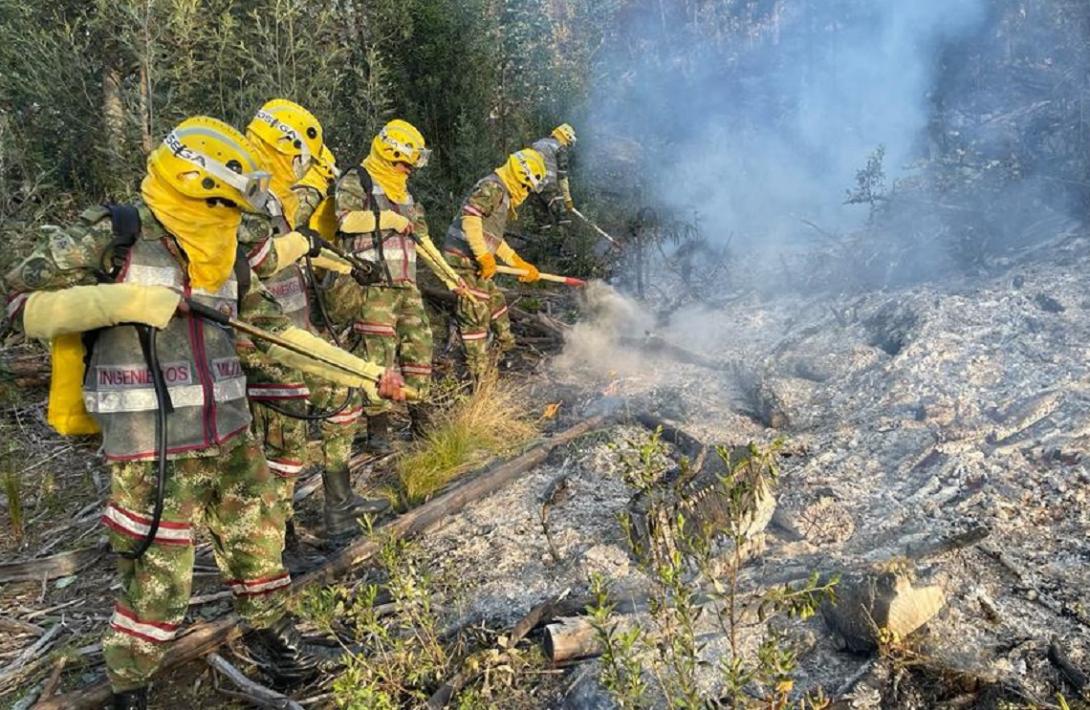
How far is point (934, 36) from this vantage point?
29.5 ft

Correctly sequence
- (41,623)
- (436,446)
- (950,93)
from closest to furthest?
1. (41,623)
2. (436,446)
3. (950,93)

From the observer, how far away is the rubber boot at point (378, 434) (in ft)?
17.6

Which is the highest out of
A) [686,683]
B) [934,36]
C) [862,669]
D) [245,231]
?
[934,36]

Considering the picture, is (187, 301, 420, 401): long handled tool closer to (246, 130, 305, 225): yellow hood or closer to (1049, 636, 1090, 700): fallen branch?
(246, 130, 305, 225): yellow hood

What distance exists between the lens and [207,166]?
2469mm

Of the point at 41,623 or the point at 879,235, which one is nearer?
the point at 41,623

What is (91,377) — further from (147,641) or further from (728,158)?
(728,158)

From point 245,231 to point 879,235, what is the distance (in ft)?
21.9

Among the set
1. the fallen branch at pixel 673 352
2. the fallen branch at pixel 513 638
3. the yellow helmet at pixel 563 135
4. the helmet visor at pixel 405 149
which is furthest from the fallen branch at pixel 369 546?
the yellow helmet at pixel 563 135

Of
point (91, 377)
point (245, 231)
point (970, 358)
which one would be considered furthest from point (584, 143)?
point (91, 377)

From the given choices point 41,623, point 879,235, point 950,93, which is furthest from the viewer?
point 950,93

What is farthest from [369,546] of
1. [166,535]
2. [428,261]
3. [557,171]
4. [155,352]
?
[557,171]

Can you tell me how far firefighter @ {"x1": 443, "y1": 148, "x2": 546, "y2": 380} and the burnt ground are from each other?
83 cm

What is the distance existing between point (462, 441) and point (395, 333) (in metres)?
0.90
